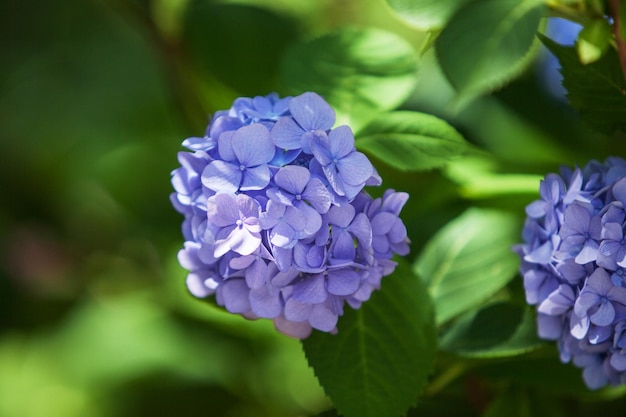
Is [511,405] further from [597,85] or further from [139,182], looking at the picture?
[139,182]

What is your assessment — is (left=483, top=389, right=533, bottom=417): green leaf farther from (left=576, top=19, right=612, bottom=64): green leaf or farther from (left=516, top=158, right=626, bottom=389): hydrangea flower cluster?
(left=576, top=19, right=612, bottom=64): green leaf

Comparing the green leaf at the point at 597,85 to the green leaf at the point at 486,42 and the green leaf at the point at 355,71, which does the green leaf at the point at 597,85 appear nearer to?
the green leaf at the point at 486,42

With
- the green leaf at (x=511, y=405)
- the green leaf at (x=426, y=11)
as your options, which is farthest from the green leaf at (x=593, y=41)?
the green leaf at (x=511, y=405)

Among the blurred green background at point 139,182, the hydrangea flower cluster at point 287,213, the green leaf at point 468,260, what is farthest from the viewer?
the blurred green background at point 139,182

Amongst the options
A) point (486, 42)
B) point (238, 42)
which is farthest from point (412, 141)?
point (238, 42)

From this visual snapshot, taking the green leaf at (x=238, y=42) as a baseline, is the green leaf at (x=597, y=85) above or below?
above

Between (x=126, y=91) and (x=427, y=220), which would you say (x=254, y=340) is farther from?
(x=126, y=91)

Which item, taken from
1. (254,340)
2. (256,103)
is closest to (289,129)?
(256,103)

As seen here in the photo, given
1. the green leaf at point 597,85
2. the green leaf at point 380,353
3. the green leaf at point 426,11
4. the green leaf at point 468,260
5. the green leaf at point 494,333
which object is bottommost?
the green leaf at point 494,333
